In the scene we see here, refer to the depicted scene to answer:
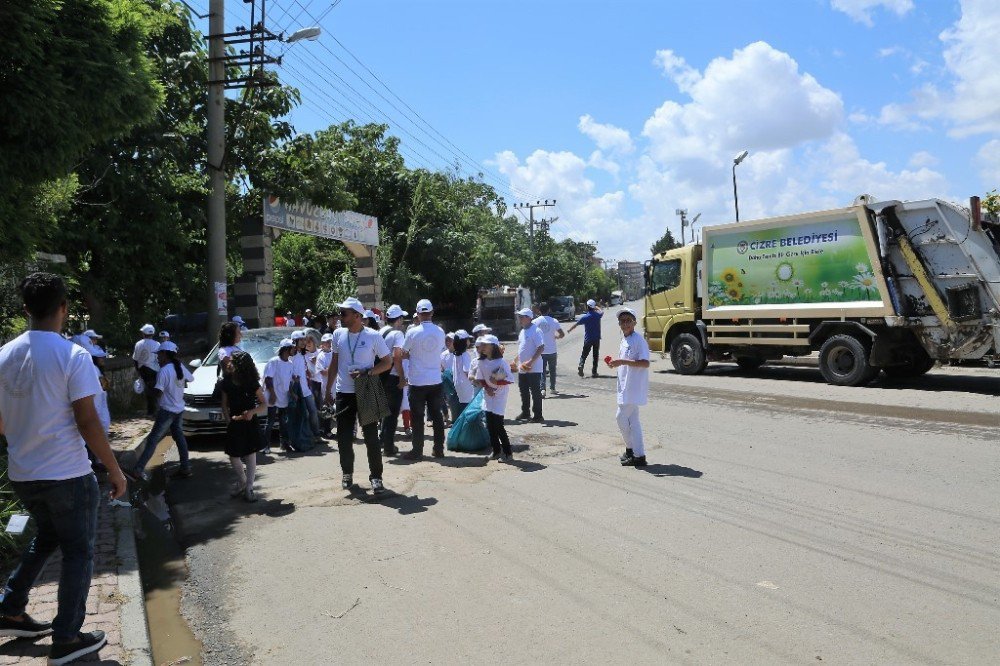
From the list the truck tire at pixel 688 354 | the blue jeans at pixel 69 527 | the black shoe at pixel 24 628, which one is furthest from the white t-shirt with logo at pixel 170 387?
the truck tire at pixel 688 354

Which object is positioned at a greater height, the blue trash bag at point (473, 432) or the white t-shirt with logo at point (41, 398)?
the white t-shirt with logo at point (41, 398)

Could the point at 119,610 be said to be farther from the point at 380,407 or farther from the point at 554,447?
the point at 554,447

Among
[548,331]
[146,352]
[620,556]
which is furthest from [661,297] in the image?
[620,556]

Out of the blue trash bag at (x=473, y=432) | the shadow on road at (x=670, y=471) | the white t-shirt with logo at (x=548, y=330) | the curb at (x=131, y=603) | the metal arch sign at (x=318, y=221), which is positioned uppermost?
the metal arch sign at (x=318, y=221)

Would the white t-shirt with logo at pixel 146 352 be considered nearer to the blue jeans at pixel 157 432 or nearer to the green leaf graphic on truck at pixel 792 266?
the blue jeans at pixel 157 432

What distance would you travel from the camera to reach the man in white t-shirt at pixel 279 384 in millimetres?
9344

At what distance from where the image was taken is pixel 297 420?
→ 9.59m

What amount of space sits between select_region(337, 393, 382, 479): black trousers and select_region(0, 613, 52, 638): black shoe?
125 inches

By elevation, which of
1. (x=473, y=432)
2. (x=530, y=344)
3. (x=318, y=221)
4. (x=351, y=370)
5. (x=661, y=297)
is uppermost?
(x=318, y=221)

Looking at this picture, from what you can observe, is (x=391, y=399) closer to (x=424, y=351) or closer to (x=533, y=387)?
(x=424, y=351)

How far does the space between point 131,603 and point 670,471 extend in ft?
16.4

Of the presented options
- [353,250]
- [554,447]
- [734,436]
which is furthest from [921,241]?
[353,250]

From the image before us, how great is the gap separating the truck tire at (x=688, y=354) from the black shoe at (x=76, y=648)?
15401 mm

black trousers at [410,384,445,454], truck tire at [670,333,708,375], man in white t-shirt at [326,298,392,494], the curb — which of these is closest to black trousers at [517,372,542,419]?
black trousers at [410,384,445,454]
